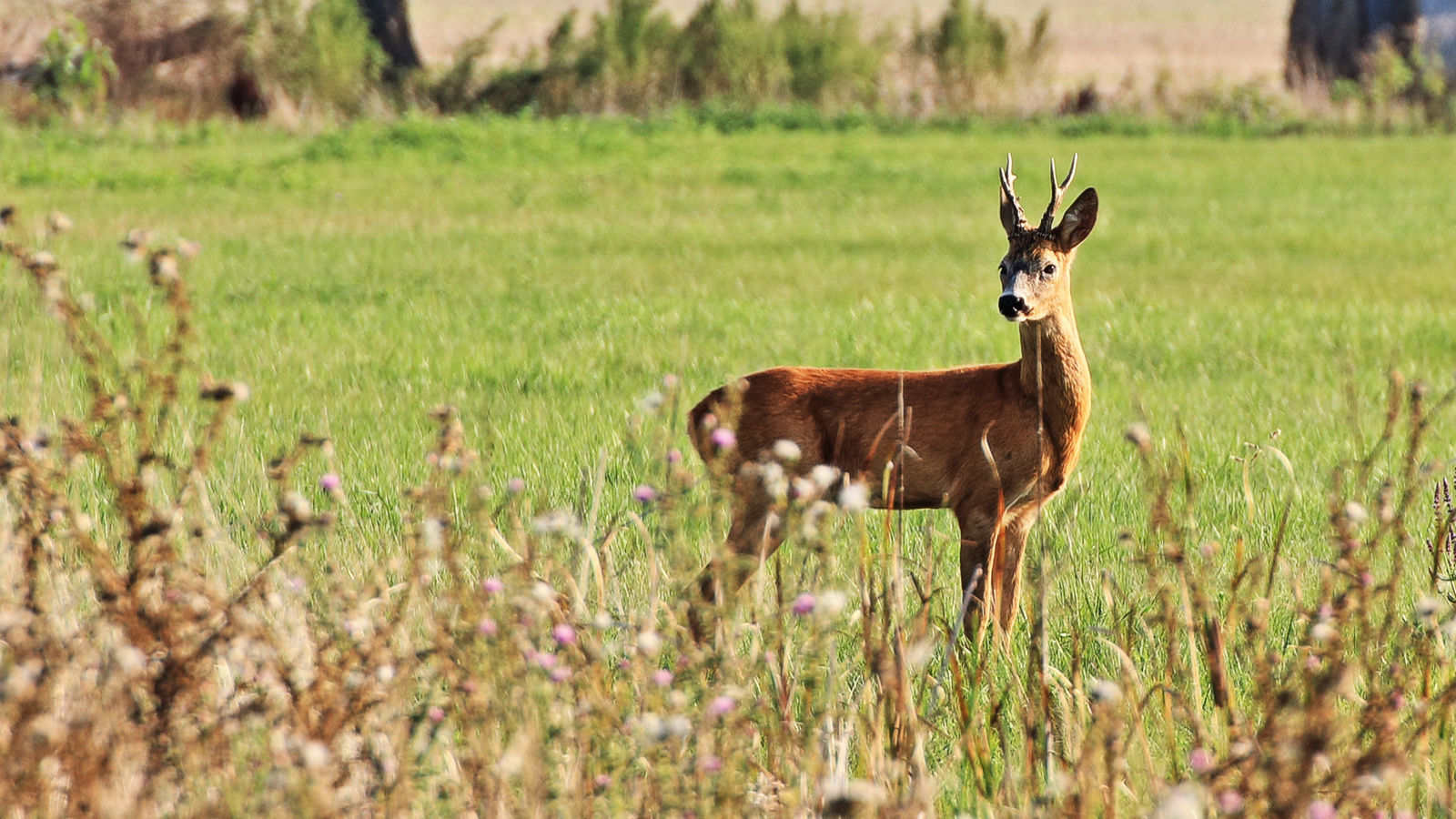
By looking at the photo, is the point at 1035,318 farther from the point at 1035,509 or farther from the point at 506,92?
the point at 506,92

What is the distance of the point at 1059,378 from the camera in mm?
4023

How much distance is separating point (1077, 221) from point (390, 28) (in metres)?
26.0

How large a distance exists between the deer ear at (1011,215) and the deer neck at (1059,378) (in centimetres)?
23

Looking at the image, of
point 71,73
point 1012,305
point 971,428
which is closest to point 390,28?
point 71,73

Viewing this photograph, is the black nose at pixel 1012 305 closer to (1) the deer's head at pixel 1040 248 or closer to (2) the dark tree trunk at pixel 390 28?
(1) the deer's head at pixel 1040 248

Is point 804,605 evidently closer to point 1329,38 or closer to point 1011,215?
point 1011,215

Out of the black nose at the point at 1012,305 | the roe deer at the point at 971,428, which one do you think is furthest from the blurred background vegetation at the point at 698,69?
the black nose at the point at 1012,305

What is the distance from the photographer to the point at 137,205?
1418cm

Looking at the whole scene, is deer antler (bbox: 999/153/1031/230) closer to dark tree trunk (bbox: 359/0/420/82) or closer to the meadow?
the meadow

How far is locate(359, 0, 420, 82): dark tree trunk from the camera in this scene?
93.0ft

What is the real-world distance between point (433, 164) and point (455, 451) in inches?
613

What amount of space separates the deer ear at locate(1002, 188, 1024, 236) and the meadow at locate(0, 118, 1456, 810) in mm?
495

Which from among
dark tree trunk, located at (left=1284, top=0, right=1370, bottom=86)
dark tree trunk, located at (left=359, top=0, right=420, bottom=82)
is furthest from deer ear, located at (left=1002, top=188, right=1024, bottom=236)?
dark tree trunk, located at (left=359, top=0, right=420, bottom=82)

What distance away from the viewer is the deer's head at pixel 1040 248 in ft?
12.5
